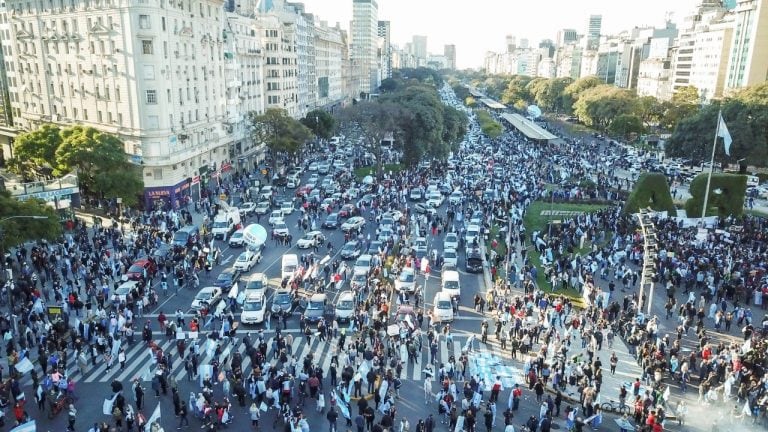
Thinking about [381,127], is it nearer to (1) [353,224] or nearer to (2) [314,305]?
(1) [353,224]

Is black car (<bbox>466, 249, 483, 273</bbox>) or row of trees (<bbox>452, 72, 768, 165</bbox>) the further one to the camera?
row of trees (<bbox>452, 72, 768, 165</bbox>)

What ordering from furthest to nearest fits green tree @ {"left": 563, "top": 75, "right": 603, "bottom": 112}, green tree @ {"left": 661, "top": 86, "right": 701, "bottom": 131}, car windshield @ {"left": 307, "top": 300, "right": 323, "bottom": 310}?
1. green tree @ {"left": 563, "top": 75, "right": 603, "bottom": 112}
2. green tree @ {"left": 661, "top": 86, "right": 701, "bottom": 131}
3. car windshield @ {"left": 307, "top": 300, "right": 323, "bottom": 310}

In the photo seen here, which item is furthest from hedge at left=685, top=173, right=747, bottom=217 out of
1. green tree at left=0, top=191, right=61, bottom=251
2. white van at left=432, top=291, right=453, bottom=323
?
green tree at left=0, top=191, right=61, bottom=251

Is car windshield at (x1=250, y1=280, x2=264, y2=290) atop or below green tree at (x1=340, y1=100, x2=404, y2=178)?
below

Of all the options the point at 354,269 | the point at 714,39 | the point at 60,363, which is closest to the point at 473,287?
the point at 354,269

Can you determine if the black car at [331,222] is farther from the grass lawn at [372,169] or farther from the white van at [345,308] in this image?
the grass lawn at [372,169]

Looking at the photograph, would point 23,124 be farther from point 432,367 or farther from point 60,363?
point 432,367

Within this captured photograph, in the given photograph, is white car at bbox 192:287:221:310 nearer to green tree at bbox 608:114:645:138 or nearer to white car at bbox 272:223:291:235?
white car at bbox 272:223:291:235
